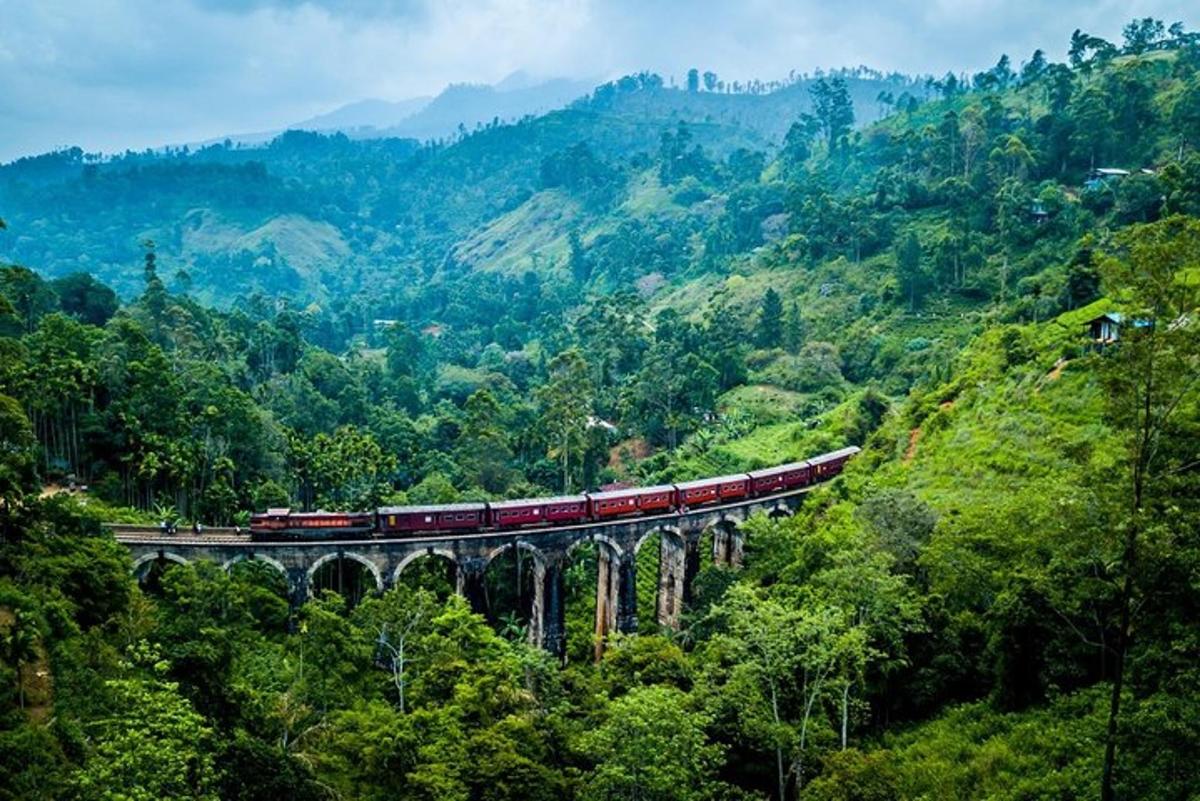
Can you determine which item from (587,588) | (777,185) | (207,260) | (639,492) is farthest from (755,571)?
(207,260)

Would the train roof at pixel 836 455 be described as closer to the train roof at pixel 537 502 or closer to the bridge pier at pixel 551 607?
the train roof at pixel 537 502

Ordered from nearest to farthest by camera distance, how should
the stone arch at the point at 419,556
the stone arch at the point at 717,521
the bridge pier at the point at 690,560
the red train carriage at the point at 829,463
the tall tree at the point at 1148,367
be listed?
the tall tree at the point at 1148,367 → the stone arch at the point at 419,556 → the bridge pier at the point at 690,560 → the stone arch at the point at 717,521 → the red train carriage at the point at 829,463

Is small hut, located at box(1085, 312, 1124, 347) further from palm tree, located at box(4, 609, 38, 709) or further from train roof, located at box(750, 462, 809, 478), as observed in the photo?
palm tree, located at box(4, 609, 38, 709)

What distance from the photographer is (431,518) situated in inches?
1629

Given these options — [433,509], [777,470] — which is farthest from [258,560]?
[777,470]

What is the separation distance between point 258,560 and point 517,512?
35.8 ft

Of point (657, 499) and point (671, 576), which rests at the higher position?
point (657, 499)

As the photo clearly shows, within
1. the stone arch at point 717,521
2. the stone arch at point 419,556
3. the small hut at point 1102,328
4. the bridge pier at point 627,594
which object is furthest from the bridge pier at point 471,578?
the small hut at point 1102,328

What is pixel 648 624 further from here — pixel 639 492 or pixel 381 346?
pixel 381 346

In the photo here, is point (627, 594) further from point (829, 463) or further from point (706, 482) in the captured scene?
point (829, 463)

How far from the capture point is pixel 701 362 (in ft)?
241

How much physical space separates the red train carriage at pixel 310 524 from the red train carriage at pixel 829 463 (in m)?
22.3

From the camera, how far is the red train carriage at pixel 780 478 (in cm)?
4703

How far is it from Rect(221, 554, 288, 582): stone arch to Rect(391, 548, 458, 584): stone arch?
4459 mm
